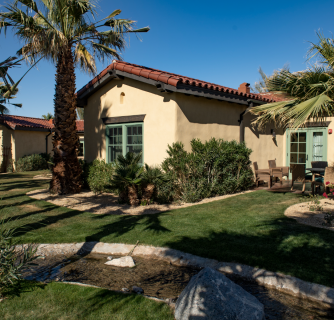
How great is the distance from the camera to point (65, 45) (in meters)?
9.52

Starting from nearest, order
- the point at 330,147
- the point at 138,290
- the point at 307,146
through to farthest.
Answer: the point at 138,290, the point at 330,147, the point at 307,146

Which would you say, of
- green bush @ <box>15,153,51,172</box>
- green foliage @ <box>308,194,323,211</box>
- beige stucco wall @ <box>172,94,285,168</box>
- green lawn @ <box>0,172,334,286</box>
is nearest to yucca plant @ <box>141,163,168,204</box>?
green lawn @ <box>0,172,334,286</box>

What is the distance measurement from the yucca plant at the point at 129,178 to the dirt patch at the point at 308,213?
410 cm

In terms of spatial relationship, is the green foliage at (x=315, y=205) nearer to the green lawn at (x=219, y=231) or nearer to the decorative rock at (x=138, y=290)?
the green lawn at (x=219, y=231)

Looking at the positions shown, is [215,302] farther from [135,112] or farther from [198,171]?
[135,112]

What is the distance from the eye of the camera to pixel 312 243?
15.8 ft

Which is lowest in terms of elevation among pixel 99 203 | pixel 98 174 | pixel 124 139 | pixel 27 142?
pixel 99 203

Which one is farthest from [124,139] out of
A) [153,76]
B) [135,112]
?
[153,76]

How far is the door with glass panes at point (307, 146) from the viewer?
11852mm

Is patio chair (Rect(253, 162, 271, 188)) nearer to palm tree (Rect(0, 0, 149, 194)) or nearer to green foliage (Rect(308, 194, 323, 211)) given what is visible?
green foliage (Rect(308, 194, 323, 211))

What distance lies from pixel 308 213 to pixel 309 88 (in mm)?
3128

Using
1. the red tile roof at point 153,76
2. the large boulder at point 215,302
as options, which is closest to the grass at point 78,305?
the large boulder at point 215,302

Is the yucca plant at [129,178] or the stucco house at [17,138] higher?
the stucco house at [17,138]

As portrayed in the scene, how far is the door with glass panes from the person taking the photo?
11852 millimetres
